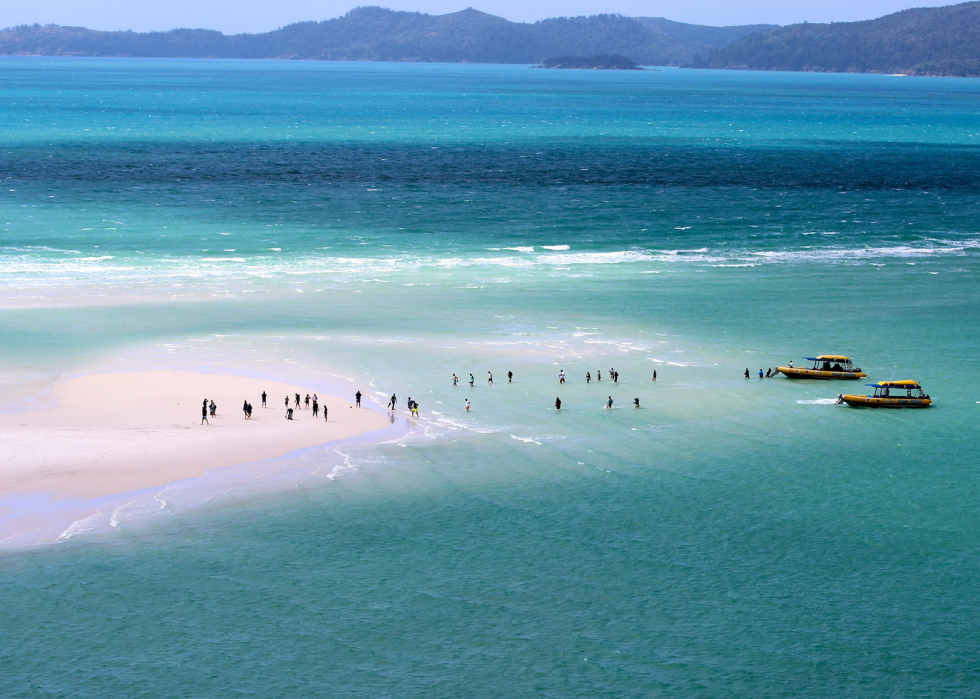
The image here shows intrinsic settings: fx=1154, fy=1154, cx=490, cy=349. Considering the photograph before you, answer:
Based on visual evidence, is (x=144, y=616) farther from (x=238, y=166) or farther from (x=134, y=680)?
(x=238, y=166)

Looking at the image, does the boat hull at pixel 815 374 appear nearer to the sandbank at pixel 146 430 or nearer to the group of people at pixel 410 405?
the group of people at pixel 410 405

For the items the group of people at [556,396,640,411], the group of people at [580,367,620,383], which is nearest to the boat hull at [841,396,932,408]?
the group of people at [580,367,620,383]

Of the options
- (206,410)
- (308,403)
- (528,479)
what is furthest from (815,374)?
(206,410)

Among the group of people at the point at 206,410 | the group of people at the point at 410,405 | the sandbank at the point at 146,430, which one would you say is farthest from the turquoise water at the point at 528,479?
the group of people at the point at 206,410

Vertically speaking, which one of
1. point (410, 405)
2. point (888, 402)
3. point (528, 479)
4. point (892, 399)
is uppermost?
point (410, 405)

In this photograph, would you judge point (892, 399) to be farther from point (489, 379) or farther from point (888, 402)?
point (489, 379)
